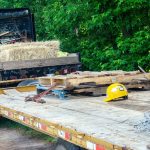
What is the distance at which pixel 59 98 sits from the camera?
7809 mm

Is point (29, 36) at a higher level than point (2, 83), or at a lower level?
higher

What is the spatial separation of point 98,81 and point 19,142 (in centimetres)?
234

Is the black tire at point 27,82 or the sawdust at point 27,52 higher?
the sawdust at point 27,52

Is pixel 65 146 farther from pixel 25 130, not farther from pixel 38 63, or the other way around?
pixel 38 63

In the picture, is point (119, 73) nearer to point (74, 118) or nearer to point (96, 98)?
point (96, 98)

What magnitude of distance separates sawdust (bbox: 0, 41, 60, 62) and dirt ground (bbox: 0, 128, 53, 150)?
2310mm

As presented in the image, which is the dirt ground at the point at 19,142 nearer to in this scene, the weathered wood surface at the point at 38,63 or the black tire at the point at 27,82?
the black tire at the point at 27,82

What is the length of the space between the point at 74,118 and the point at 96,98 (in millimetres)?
2022

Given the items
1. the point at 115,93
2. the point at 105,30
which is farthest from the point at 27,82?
the point at 115,93

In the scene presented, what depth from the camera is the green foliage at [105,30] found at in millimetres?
12594

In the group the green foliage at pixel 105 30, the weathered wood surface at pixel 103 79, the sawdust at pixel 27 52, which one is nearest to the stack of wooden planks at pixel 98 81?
the weathered wood surface at pixel 103 79

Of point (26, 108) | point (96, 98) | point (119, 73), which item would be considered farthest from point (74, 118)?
point (119, 73)

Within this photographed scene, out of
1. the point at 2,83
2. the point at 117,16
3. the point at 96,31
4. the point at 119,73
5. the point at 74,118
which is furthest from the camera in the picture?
the point at 96,31

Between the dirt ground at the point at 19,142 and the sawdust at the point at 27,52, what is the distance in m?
2.31
